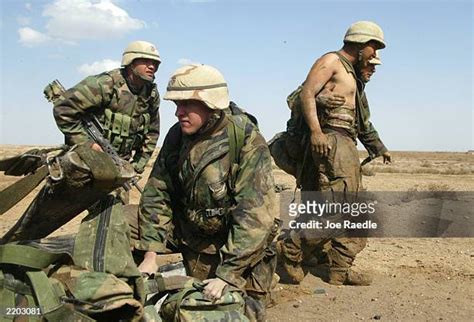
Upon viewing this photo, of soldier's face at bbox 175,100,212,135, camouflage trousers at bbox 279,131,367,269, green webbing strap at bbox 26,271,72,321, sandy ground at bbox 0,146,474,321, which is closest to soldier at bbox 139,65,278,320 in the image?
soldier's face at bbox 175,100,212,135

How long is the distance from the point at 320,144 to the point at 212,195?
89.4 inches

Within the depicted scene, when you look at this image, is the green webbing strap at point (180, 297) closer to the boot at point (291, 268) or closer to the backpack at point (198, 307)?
the backpack at point (198, 307)

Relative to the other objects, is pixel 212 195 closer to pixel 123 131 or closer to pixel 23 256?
pixel 23 256

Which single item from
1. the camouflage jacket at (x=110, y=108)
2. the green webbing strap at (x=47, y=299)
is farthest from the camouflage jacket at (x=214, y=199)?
the camouflage jacket at (x=110, y=108)

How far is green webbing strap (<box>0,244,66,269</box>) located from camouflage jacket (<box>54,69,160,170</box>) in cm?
359

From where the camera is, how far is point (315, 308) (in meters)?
5.30

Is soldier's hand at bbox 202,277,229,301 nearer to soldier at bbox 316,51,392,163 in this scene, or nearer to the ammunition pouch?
soldier at bbox 316,51,392,163

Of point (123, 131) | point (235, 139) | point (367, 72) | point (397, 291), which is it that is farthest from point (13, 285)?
point (367, 72)

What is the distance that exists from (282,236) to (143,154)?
6.49 ft

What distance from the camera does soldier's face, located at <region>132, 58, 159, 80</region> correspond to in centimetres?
633

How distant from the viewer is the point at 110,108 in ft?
20.9

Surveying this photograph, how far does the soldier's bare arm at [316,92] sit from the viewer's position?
5770mm

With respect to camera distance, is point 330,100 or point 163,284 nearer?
point 163,284

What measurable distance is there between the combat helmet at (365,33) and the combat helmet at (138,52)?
2.03 metres
